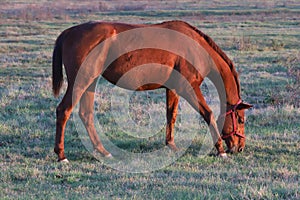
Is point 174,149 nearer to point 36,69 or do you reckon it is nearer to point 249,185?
point 249,185

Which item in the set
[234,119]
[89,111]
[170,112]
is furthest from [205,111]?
[89,111]

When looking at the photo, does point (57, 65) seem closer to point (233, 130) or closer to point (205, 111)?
point (205, 111)

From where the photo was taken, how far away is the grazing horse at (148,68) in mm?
6688

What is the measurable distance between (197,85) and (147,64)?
0.80m

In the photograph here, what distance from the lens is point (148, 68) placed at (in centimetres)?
689

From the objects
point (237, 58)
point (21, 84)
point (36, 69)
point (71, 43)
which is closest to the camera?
point (71, 43)

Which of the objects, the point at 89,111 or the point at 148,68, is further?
the point at 89,111

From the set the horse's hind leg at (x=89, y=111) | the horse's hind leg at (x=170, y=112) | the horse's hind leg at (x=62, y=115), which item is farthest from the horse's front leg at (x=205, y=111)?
the horse's hind leg at (x=62, y=115)

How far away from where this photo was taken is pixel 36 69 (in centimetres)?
1473

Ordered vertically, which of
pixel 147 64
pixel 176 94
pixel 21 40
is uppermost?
pixel 147 64

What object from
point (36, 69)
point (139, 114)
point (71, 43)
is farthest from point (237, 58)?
point (71, 43)

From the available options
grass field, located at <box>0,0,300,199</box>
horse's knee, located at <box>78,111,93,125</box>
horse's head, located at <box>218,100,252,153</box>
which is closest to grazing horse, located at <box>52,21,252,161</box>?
horse's head, located at <box>218,100,252,153</box>

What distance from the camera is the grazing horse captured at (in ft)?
21.9

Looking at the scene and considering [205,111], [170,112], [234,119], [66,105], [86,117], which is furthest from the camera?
[170,112]
